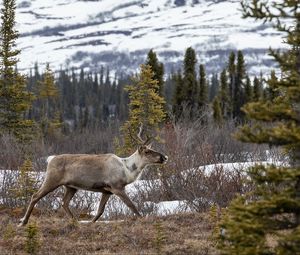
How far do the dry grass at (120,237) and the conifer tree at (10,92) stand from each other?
26.6 metres

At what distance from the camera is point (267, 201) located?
6.65 meters

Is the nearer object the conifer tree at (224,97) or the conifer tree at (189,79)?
the conifer tree at (189,79)

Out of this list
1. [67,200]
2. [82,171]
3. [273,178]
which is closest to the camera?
[273,178]

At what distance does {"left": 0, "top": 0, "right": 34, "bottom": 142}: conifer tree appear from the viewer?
129 feet

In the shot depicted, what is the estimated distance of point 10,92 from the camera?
39688 mm

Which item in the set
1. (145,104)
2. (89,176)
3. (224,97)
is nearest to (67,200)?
(89,176)

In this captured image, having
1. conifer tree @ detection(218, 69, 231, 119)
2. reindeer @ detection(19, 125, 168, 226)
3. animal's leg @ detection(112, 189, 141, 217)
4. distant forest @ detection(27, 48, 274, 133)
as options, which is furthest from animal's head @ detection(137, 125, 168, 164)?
conifer tree @ detection(218, 69, 231, 119)


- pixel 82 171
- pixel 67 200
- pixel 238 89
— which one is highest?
pixel 82 171

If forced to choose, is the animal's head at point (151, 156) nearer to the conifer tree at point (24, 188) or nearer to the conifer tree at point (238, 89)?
the conifer tree at point (24, 188)

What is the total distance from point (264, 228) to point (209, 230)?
5644 mm

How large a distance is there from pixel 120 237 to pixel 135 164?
2.96 m

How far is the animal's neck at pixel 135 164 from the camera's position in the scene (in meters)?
14.1

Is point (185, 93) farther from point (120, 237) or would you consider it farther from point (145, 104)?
point (120, 237)

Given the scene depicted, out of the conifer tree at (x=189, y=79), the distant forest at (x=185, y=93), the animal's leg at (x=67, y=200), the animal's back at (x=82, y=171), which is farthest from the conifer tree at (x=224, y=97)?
the animal's back at (x=82, y=171)
